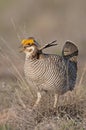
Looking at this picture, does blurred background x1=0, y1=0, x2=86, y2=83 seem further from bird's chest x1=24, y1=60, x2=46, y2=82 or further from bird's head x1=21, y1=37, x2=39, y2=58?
bird's chest x1=24, y1=60, x2=46, y2=82

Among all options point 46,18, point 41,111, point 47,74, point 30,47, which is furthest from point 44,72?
point 46,18

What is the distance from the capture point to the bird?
29.6 feet

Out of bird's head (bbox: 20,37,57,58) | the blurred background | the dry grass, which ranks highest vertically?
bird's head (bbox: 20,37,57,58)

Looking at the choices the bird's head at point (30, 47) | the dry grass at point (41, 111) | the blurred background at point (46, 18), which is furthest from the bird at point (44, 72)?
the blurred background at point (46, 18)

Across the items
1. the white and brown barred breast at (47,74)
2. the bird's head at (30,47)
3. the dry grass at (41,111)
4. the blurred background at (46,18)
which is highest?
the bird's head at (30,47)

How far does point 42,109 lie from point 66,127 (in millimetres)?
872

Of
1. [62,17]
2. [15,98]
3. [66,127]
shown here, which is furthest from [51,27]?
[66,127]

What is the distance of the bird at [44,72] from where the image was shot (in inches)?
355

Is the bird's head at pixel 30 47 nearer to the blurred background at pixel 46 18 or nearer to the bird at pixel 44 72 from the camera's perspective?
the bird at pixel 44 72

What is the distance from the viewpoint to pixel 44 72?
9000mm

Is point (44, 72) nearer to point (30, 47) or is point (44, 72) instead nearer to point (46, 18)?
point (30, 47)

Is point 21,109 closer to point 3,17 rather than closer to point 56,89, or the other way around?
point 56,89

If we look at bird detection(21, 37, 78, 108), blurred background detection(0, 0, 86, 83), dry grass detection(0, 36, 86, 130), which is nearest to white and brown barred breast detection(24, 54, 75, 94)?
bird detection(21, 37, 78, 108)

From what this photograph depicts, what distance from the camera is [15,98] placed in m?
9.78
